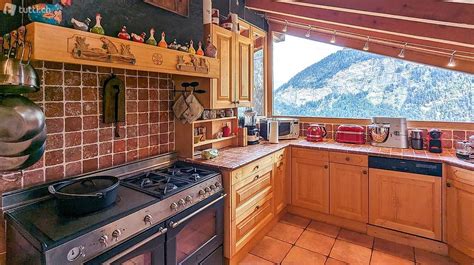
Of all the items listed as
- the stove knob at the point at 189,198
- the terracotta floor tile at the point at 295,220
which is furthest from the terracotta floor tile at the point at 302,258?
the stove knob at the point at 189,198

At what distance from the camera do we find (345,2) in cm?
199

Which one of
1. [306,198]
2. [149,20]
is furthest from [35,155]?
[306,198]

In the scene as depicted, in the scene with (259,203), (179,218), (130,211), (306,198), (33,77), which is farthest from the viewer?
(306,198)

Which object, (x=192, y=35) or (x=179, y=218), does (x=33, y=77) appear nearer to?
(x=179, y=218)

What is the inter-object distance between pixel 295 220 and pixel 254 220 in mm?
804

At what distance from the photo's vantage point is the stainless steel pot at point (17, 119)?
1.18 metres

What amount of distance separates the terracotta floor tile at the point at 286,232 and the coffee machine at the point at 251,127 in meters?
0.98

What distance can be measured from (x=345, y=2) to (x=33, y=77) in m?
2.09

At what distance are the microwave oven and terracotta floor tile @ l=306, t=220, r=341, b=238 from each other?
108cm

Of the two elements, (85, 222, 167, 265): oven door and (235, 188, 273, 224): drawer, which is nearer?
(85, 222, 167, 265): oven door

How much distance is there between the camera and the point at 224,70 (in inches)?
97.3

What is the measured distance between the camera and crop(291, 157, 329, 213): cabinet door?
9.36 feet

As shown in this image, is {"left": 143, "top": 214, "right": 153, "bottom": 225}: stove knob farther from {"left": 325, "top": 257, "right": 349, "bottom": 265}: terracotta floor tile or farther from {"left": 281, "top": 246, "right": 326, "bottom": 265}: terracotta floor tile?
{"left": 325, "top": 257, "right": 349, "bottom": 265}: terracotta floor tile

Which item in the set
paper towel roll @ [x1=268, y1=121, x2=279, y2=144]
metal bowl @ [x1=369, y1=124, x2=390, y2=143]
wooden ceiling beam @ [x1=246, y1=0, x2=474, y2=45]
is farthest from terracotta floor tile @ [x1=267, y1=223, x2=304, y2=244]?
wooden ceiling beam @ [x1=246, y1=0, x2=474, y2=45]
